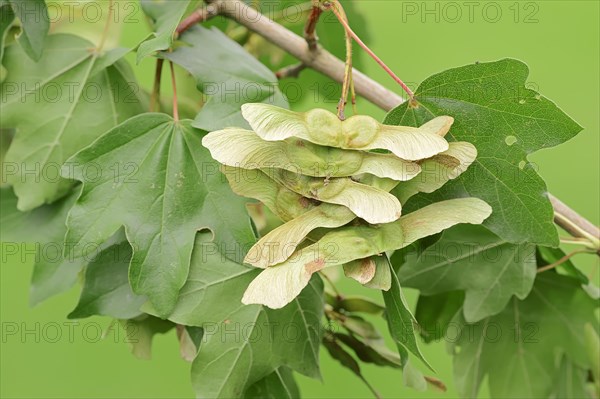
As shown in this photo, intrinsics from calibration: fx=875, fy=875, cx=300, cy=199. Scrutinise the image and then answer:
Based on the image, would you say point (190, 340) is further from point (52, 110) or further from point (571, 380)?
point (571, 380)

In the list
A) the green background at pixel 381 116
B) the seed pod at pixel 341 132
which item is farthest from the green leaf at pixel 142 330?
the green background at pixel 381 116

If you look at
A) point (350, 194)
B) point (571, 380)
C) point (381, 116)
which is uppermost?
point (350, 194)

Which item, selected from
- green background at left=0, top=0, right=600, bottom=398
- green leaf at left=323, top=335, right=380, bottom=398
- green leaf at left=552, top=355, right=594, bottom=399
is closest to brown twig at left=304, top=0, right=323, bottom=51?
green leaf at left=323, top=335, right=380, bottom=398

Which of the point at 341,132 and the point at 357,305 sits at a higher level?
the point at 341,132

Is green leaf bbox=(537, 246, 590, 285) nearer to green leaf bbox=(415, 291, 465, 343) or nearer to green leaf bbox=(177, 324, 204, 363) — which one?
green leaf bbox=(415, 291, 465, 343)

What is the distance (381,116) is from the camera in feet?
4.49

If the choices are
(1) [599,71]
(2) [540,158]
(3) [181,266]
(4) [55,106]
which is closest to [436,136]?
(3) [181,266]

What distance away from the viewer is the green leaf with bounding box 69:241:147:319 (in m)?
0.56

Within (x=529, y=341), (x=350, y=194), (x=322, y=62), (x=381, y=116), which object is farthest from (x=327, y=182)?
(x=381, y=116)

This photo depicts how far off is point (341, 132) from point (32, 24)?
0.25m

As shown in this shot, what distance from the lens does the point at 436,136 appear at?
1.36 ft

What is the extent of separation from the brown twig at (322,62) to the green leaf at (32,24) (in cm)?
11

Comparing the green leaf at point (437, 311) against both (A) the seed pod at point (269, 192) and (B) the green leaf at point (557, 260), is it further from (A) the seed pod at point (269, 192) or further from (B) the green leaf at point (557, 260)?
(A) the seed pod at point (269, 192)

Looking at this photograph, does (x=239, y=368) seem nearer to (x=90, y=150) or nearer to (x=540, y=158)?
(x=90, y=150)
